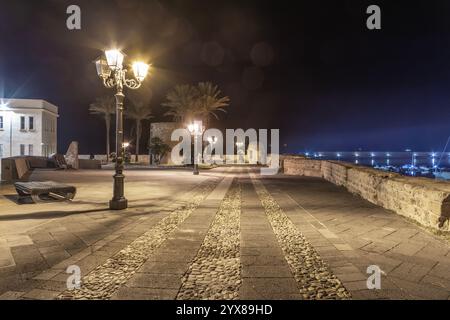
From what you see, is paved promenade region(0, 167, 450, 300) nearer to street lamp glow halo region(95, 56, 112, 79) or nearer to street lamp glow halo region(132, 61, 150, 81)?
street lamp glow halo region(95, 56, 112, 79)

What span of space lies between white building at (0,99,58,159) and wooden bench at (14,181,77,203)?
31959 millimetres

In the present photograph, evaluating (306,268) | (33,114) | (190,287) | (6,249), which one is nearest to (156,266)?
(190,287)

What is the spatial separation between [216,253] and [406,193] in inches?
192

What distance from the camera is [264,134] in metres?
55.0

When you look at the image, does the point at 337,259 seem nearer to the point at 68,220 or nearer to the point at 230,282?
the point at 230,282

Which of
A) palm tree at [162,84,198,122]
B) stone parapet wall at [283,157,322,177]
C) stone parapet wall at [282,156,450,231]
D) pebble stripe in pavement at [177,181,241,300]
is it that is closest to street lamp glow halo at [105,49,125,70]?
pebble stripe in pavement at [177,181,241,300]

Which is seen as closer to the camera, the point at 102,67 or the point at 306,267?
the point at 306,267

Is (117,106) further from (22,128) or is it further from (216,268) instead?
(22,128)

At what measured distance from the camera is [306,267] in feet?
15.2

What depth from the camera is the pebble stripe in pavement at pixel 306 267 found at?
3.80 meters

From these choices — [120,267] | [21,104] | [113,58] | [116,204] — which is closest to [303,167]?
[116,204]

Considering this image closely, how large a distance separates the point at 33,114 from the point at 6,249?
1525 inches

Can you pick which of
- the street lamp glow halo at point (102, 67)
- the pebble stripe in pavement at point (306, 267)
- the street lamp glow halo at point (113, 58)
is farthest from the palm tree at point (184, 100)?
the pebble stripe in pavement at point (306, 267)
